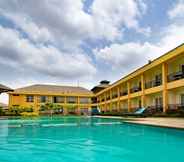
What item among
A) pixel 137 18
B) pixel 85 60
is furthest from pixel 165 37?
pixel 85 60

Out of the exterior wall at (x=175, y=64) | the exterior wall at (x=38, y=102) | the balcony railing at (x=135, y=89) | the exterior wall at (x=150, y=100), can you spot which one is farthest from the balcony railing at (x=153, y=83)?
the exterior wall at (x=38, y=102)

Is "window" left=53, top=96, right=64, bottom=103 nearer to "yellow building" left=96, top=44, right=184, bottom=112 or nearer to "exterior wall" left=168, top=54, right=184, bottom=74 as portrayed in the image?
"yellow building" left=96, top=44, right=184, bottom=112

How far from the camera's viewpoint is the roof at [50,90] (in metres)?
43.0

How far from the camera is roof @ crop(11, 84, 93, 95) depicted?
4300 cm

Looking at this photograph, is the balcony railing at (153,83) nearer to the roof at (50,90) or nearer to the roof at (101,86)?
the roof at (101,86)

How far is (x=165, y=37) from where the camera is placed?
17.1 m

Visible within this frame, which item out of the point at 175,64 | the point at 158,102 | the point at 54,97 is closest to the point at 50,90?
the point at 54,97

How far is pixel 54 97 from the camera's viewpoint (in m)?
45.5

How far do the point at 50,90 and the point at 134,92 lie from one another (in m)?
24.9

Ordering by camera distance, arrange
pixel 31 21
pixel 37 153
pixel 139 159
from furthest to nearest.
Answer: pixel 31 21 < pixel 37 153 < pixel 139 159

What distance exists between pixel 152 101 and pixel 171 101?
4440mm

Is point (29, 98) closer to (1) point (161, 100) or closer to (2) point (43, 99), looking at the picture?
(2) point (43, 99)

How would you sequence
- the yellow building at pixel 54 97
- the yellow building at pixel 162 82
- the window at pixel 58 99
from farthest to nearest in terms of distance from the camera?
the window at pixel 58 99 → the yellow building at pixel 54 97 → the yellow building at pixel 162 82

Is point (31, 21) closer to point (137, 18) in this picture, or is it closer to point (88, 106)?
point (137, 18)
